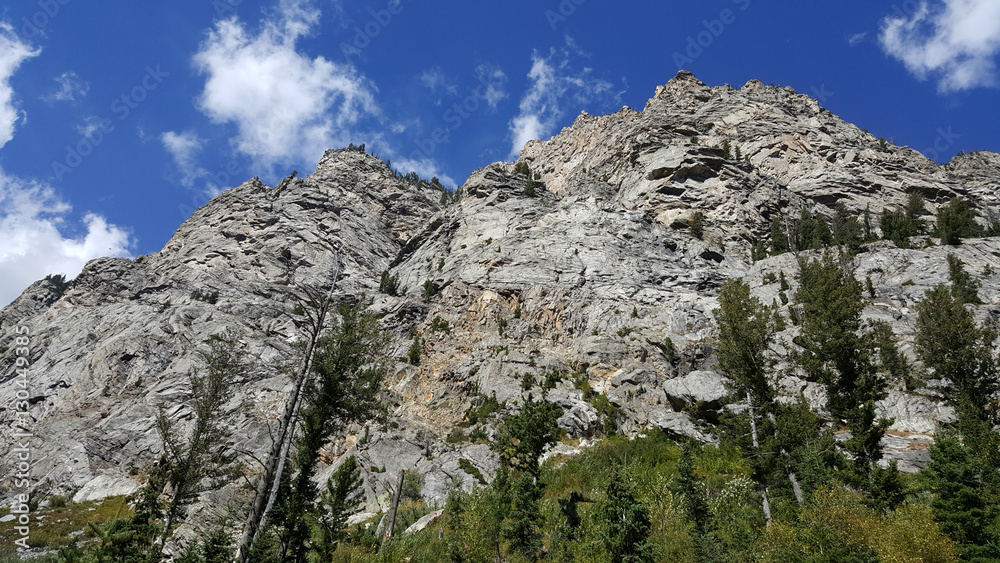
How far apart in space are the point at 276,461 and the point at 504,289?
35.0m

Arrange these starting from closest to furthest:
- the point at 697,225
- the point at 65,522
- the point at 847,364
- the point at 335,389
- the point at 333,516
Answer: the point at 335,389
the point at 333,516
the point at 847,364
the point at 65,522
the point at 697,225

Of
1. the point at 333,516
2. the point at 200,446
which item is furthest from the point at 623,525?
the point at 200,446

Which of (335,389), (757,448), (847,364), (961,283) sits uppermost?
(961,283)

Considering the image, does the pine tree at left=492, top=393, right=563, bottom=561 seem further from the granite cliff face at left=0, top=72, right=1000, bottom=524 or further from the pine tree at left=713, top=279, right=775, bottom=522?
the pine tree at left=713, top=279, right=775, bottom=522

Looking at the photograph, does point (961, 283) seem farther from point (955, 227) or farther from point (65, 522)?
point (65, 522)

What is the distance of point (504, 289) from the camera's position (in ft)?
161

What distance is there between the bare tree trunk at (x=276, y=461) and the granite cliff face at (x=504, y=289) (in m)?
0.98

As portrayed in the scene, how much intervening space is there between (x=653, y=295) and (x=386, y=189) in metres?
78.4

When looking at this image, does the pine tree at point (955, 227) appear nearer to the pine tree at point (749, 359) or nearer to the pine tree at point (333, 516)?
the pine tree at point (749, 359)

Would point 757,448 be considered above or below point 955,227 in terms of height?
below

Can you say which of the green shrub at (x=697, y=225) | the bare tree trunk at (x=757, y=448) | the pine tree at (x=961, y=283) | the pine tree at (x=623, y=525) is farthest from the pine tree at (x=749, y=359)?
the green shrub at (x=697, y=225)

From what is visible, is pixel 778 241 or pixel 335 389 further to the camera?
pixel 778 241

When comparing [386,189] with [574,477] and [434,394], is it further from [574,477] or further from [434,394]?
[574,477]

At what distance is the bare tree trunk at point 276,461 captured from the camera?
1350 cm
